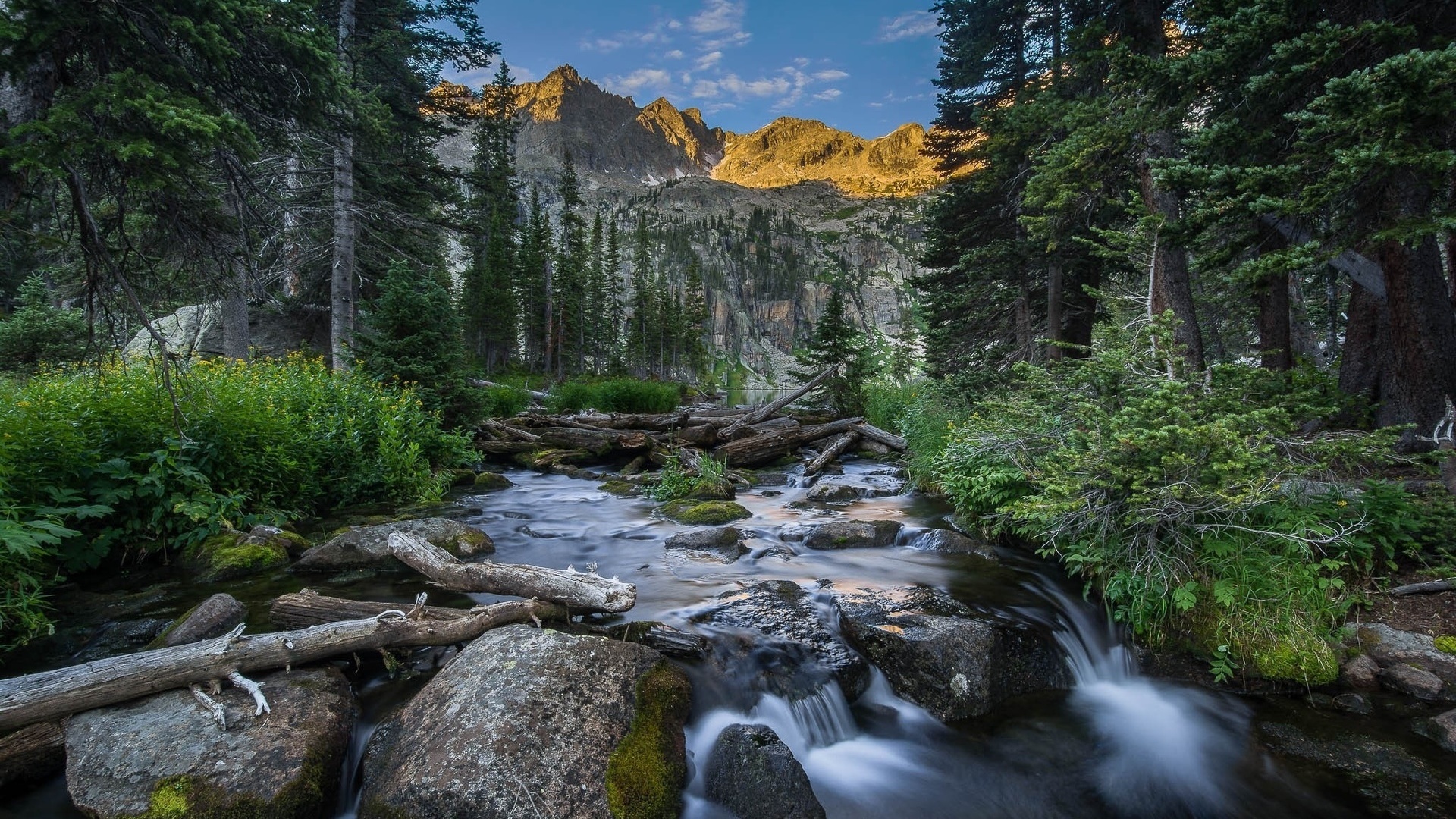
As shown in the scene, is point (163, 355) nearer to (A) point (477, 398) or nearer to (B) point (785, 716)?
(B) point (785, 716)

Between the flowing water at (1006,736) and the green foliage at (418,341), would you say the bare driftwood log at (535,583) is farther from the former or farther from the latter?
the green foliage at (418,341)

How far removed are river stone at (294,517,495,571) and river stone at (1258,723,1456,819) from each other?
8281 mm

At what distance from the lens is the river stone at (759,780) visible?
3.51 m

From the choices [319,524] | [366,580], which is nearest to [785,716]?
[366,580]

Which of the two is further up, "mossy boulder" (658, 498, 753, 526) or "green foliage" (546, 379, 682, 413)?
"green foliage" (546, 379, 682, 413)

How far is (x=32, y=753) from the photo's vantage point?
3215mm

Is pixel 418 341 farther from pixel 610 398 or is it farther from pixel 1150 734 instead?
pixel 1150 734

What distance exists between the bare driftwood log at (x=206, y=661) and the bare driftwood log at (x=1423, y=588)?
7882mm

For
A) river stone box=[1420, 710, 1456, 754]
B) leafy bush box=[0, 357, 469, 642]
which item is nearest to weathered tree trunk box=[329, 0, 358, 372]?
leafy bush box=[0, 357, 469, 642]

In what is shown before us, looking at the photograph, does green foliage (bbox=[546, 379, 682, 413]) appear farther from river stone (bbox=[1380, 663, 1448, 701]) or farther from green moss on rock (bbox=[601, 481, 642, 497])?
river stone (bbox=[1380, 663, 1448, 701])

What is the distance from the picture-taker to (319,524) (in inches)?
317

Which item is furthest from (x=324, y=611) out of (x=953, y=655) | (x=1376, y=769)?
(x=1376, y=769)

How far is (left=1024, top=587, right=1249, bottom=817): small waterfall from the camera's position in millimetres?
3980

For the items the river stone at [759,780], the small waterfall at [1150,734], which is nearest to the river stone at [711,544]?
the river stone at [759,780]
